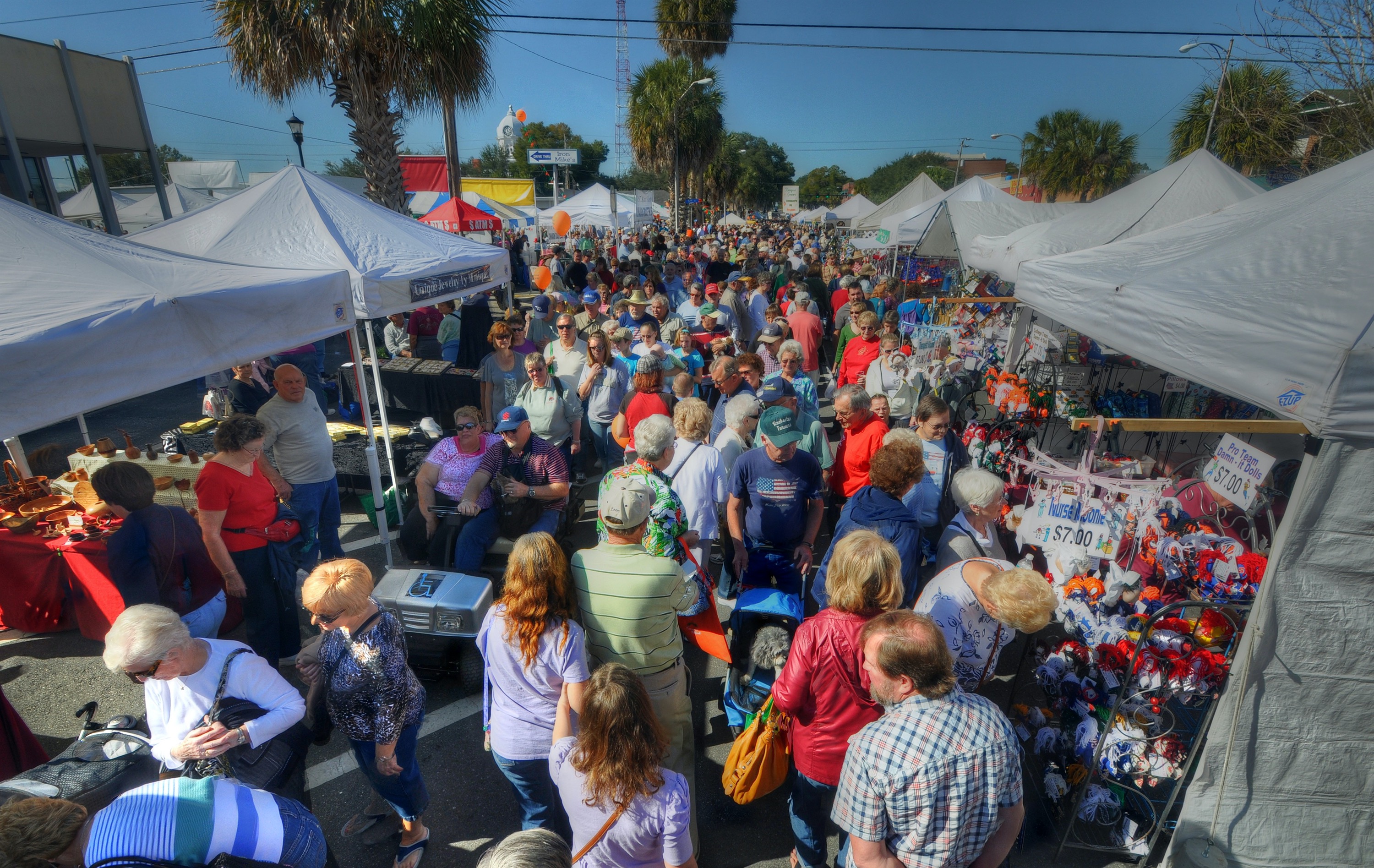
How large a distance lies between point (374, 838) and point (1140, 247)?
18.2 feet

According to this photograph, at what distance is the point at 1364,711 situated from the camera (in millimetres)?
2572

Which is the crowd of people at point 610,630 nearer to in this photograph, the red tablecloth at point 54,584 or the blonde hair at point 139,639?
the blonde hair at point 139,639

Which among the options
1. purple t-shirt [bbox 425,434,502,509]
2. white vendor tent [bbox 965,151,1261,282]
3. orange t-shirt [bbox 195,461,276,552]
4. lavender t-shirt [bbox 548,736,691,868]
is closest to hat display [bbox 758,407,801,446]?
purple t-shirt [bbox 425,434,502,509]

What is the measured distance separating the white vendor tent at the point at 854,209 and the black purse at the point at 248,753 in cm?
2363

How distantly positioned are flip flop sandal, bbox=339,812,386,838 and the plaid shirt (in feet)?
7.84

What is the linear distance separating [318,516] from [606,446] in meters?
2.59

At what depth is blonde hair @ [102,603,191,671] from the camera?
2105mm

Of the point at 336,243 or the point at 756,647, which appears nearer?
the point at 756,647

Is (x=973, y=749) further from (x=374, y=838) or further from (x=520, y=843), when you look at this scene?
(x=374, y=838)

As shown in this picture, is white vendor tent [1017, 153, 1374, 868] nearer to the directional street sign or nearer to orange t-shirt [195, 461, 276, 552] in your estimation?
orange t-shirt [195, 461, 276, 552]

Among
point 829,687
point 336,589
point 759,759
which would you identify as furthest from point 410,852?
point 829,687

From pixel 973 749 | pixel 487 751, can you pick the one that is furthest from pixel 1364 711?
pixel 487 751

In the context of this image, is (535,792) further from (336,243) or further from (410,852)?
(336,243)

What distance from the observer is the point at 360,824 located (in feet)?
9.98
